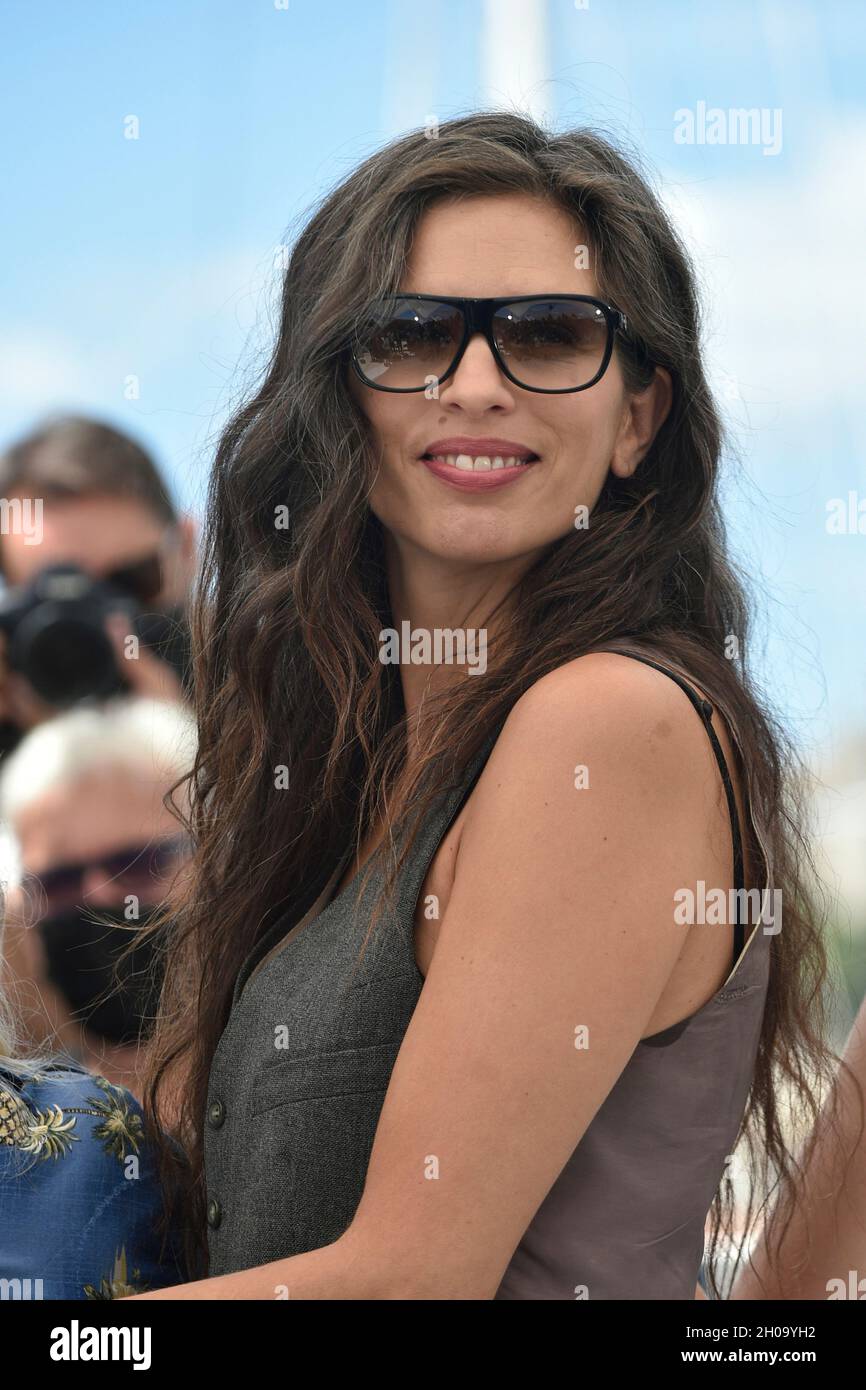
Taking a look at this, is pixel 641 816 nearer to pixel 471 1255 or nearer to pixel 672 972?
pixel 672 972

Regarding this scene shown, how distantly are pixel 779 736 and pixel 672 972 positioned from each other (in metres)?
0.34

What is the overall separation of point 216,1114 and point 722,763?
602 mm

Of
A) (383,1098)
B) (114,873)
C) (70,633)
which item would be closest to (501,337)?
(383,1098)

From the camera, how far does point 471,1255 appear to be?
1223 mm

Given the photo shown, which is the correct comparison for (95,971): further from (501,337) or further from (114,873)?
(501,337)

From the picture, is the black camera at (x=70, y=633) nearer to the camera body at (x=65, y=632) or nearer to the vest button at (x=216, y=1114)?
the camera body at (x=65, y=632)

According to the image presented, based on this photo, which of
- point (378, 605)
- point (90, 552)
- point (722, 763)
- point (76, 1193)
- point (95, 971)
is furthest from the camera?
point (90, 552)

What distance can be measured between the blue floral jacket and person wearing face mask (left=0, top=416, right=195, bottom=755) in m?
1.18

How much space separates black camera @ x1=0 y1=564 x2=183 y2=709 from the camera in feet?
8.61

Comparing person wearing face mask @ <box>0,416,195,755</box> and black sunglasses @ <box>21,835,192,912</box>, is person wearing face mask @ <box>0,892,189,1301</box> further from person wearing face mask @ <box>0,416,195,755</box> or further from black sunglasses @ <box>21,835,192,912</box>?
person wearing face mask @ <box>0,416,195,755</box>

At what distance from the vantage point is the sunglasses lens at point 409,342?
1.51 meters

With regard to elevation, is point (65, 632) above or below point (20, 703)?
above

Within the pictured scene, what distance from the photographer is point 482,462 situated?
1.52 meters
